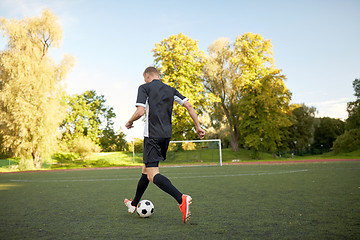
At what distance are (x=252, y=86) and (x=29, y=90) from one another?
22097mm

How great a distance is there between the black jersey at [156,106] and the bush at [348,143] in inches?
1715

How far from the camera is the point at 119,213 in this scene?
4.44 meters

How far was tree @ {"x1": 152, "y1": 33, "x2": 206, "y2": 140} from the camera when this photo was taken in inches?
1186

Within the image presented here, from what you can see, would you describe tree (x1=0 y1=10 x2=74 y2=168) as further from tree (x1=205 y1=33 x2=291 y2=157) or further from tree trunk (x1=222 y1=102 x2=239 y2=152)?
tree trunk (x1=222 y1=102 x2=239 y2=152)

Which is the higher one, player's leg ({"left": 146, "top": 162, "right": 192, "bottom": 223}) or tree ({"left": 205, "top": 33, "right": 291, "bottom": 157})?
tree ({"left": 205, "top": 33, "right": 291, "bottom": 157})

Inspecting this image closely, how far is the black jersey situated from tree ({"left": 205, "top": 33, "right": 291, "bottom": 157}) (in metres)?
29.6

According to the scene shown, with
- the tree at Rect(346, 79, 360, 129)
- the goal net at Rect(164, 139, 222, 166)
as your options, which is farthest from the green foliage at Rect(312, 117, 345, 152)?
the goal net at Rect(164, 139, 222, 166)

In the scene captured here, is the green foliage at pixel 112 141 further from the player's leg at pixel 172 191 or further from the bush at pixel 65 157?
the player's leg at pixel 172 191

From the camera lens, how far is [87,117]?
46.7m

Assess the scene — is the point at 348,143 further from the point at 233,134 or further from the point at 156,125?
the point at 156,125

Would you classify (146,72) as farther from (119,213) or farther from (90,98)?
(90,98)

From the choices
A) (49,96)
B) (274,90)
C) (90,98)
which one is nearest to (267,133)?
(274,90)

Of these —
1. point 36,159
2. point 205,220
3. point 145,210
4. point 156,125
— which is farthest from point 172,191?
point 36,159

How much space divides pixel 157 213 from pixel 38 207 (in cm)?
227
